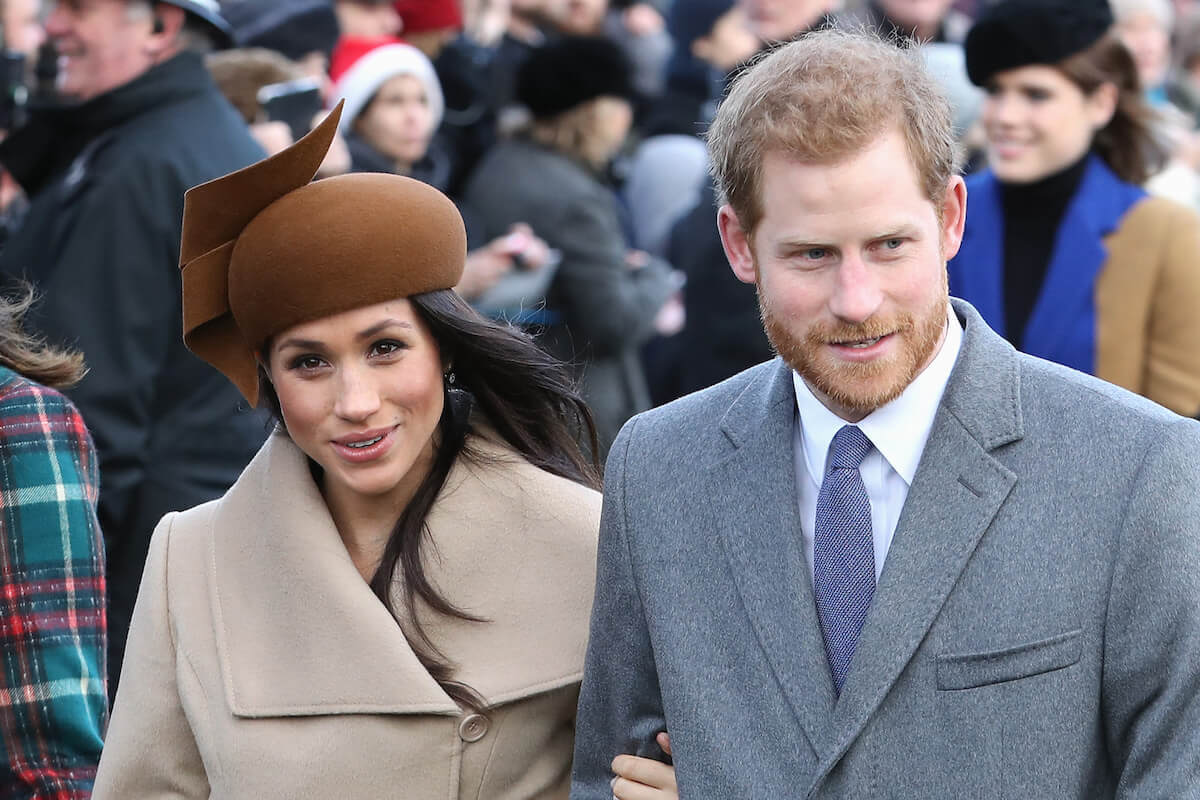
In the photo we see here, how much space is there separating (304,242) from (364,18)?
4454 mm

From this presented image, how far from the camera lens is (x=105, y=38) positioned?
16.3 ft

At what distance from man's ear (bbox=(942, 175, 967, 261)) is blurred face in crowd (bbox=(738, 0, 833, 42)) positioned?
3876 millimetres

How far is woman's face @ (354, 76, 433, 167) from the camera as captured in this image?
21.6 ft

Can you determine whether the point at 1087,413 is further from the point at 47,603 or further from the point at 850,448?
the point at 47,603

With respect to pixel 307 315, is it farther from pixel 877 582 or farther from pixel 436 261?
pixel 877 582

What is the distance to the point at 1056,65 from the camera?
497 centimetres

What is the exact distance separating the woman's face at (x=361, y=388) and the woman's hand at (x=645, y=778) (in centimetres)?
71

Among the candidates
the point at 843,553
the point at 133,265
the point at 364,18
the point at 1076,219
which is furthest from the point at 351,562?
the point at 364,18

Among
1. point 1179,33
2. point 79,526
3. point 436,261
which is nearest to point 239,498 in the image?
point 79,526

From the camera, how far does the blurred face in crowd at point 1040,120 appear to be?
16.3 feet

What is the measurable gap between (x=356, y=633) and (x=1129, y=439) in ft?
4.60

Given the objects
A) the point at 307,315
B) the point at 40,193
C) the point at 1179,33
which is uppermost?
the point at 307,315

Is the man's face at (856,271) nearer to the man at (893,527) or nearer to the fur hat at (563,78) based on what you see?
the man at (893,527)

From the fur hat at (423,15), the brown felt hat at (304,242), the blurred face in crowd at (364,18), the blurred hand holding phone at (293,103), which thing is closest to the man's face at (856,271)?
the brown felt hat at (304,242)
